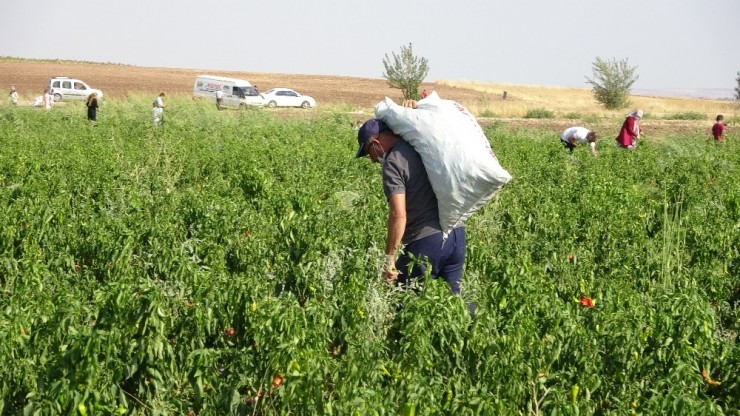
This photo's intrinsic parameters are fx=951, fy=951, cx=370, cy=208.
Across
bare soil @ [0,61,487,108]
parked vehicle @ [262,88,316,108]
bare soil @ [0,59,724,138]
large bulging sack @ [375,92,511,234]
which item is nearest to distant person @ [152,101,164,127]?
large bulging sack @ [375,92,511,234]

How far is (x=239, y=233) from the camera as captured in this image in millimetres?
6727

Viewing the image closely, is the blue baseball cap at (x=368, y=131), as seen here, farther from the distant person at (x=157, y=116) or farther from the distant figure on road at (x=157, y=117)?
the distant figure on road at (x=157, y=117)

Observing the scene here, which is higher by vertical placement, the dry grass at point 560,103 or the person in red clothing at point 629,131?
the person in red clothing at point 629,131

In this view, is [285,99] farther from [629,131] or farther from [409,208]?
[409,208]

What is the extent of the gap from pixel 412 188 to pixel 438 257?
408 mm

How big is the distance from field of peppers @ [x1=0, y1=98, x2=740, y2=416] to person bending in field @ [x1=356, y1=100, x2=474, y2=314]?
0.73 feet

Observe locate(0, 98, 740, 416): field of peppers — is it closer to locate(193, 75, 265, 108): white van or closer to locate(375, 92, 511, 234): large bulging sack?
locate(375, 92, 511, 234): large bulging sack

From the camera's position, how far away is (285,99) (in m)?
42.5

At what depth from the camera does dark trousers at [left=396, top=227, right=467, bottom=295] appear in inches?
205

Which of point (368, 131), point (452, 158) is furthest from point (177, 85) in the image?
point (452, 158)

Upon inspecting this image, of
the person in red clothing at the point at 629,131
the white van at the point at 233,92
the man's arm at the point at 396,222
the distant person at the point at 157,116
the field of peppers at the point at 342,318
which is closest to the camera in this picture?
the field of peppers at the point at 342,318

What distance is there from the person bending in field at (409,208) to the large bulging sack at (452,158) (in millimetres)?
77

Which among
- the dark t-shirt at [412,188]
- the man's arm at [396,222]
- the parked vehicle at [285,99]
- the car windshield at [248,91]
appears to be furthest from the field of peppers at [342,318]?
the parked vehicle at [285,99]

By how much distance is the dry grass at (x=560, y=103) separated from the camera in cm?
4583
